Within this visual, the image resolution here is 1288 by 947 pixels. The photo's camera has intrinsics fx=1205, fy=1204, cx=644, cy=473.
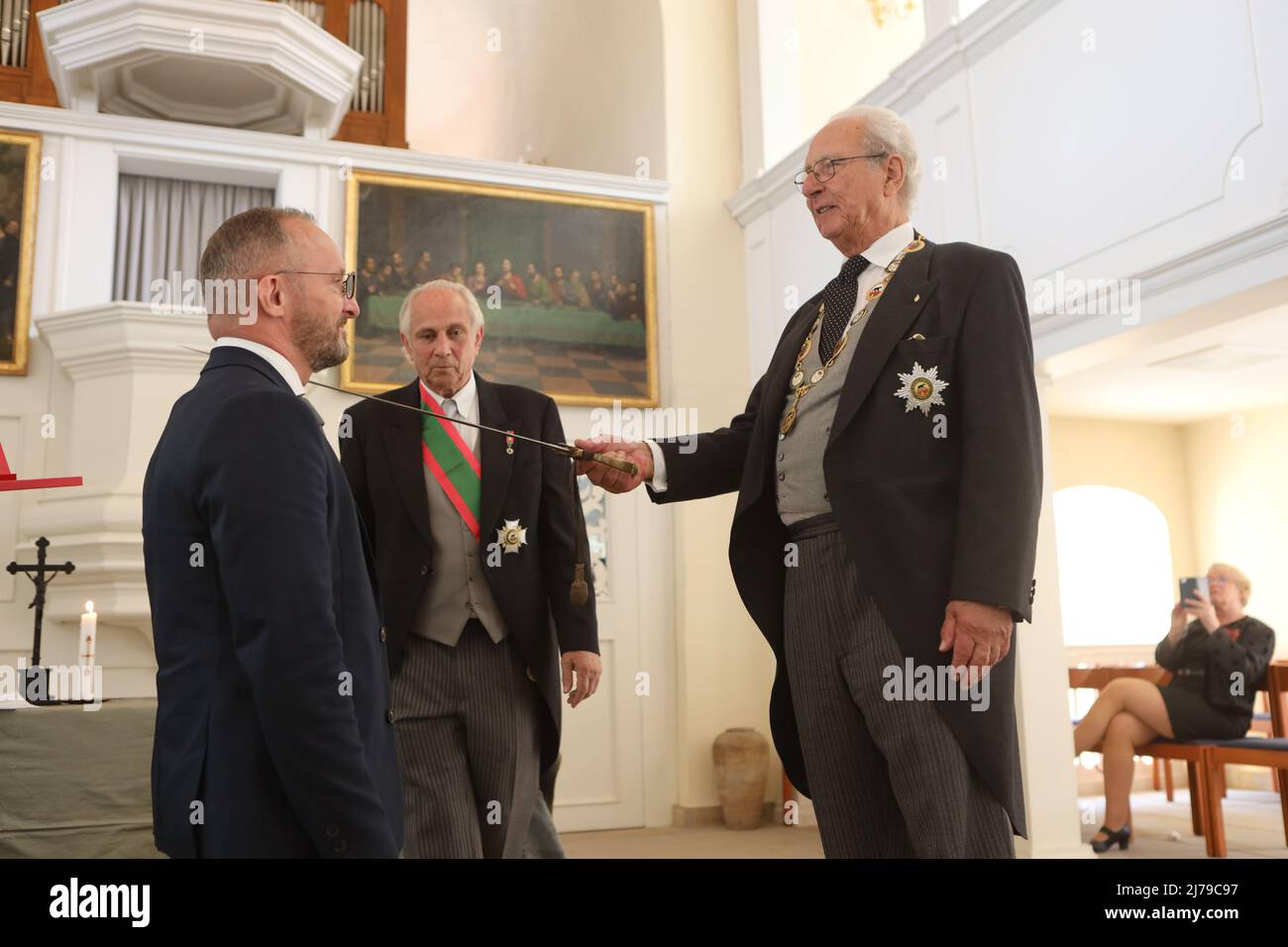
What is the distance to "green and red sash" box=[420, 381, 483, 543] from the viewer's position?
2838 millimetres

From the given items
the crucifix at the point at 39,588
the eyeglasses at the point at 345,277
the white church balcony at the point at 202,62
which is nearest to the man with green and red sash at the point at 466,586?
the eyeglasses at the point at 345,277

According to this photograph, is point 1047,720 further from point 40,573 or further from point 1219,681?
point 40,573

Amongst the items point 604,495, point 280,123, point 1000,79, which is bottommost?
point 604,495

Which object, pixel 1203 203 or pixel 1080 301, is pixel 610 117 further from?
pixel 1203 203

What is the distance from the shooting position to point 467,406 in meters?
3.02

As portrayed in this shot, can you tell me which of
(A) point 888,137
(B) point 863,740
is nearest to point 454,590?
(B) point 863,740

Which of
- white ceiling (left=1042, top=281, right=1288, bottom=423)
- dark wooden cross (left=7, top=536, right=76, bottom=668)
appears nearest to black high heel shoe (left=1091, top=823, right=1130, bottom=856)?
white ceiling (left=1042, top=281, right=1288, bottom=423)

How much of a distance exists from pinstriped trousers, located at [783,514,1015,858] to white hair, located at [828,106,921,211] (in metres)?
0.76

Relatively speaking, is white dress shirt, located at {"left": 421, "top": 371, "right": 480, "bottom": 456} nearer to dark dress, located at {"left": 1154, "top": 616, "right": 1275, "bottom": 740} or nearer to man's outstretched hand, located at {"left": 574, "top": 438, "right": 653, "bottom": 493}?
man's outstretched hand, located at {"left": 574, "top": 438, "right": 653, "bottom": 493}

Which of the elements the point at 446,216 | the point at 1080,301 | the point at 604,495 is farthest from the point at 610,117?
the point at 1080,301

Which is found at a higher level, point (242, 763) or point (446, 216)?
point (446, 216)

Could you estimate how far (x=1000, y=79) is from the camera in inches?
236

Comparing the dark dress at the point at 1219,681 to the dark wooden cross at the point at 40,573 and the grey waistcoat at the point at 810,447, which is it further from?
the dark wooden cross at the point at 40,573
